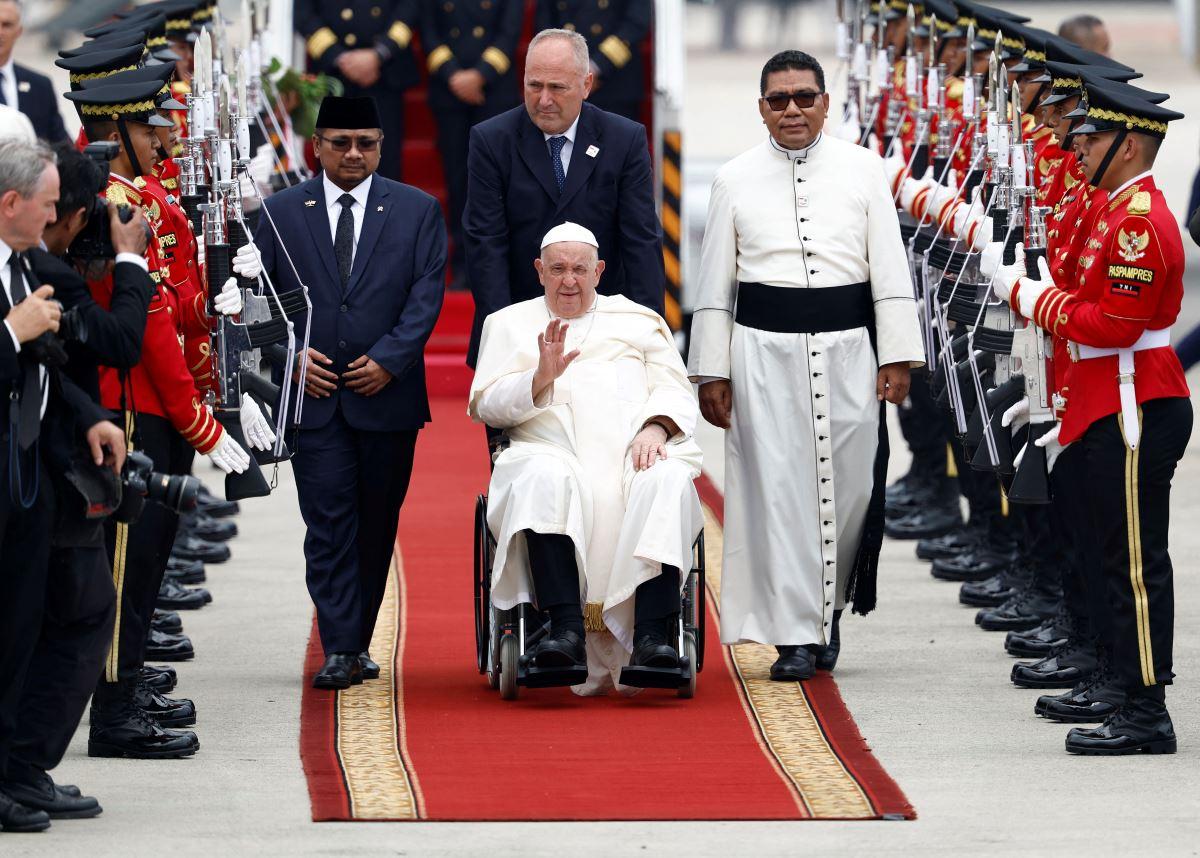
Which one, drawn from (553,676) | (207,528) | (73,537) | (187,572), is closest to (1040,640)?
(553,676)

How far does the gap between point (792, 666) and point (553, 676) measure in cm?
82

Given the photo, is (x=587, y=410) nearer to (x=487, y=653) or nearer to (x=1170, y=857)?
(x=487, y=653)

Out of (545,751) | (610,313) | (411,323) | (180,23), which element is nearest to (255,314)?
(411,323)

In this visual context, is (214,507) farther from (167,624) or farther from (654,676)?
(654,676)

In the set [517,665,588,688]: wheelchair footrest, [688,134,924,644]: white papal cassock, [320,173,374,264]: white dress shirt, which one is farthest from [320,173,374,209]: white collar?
[517,665,588,688]: wheelchair footrest

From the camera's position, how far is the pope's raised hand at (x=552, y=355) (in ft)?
22.4

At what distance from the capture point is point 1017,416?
707cm

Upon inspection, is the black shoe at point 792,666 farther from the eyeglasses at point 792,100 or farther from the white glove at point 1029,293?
the eyeglasses at point 792,100

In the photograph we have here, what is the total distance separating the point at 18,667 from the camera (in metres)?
5.53

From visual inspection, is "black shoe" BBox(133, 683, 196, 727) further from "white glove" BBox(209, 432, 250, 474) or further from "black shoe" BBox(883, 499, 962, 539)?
"black shoe" BBox(883, 499, 962, 539)

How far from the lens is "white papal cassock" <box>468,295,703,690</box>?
6.86m

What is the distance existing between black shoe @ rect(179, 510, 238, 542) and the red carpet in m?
2.02

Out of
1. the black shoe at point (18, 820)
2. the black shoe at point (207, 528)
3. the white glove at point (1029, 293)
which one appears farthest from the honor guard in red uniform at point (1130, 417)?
the black shoe at point (207, 528)

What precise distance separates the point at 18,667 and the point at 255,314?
1647mm
